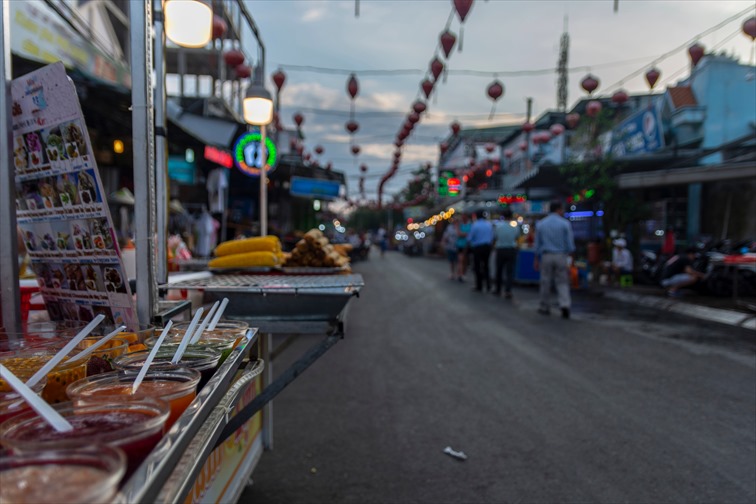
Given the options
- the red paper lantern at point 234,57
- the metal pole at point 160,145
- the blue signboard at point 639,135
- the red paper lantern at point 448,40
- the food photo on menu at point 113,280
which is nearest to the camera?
the food photo on menu at point 113,280

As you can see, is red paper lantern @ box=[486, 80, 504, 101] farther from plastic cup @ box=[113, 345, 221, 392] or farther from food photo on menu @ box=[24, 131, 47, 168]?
plastic cup @ box=[113, 345, 221, 392]

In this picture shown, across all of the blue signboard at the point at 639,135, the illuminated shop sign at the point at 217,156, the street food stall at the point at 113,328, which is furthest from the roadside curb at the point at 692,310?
the illuminated shop sign at the point at 217,156

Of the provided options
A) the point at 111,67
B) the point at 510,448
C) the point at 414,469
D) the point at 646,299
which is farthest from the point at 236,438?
the point at 111,67

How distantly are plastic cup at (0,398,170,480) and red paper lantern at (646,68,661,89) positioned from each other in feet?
44.3

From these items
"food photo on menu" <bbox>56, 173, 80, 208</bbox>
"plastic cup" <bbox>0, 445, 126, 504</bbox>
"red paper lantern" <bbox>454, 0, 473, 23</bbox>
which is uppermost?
"red paper lantern" <bbox>454, 0, 473, 23</bbox>

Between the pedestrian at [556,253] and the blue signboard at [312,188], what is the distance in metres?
11.5

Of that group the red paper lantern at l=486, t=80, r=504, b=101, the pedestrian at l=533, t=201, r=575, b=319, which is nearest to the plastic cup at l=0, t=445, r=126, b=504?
the pedestrian at l=533, t=201, r=575, b=319

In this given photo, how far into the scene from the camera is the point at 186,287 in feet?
8.02

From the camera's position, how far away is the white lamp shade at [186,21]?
3.62m

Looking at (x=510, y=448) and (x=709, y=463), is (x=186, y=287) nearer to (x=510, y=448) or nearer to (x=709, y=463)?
(x=510, y=448)

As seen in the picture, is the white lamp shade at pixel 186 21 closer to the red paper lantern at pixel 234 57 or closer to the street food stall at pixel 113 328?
the street food stall at pixel 113 328

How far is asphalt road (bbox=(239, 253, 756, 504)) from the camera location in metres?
3.00

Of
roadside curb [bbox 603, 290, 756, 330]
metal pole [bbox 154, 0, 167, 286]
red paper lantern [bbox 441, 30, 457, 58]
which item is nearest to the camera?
metal pole [bbox 154, 0, 167, 286]

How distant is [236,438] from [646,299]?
34.9 ft
